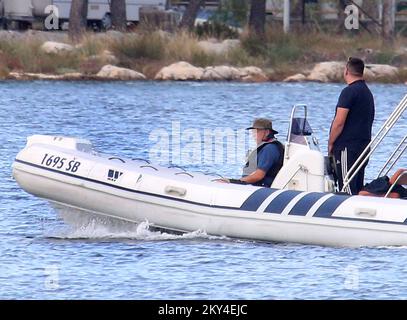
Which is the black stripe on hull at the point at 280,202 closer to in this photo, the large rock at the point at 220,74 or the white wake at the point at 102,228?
the white wake at the point at 102,228

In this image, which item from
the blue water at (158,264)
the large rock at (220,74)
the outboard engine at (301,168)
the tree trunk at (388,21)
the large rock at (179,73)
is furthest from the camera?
the tree trunk at (388,21)

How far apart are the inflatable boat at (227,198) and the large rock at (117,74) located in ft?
97.4

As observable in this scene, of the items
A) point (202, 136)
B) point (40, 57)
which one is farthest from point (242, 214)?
point (40, 57)

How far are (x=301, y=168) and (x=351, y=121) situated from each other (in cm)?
70

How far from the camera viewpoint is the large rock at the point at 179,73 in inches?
1896

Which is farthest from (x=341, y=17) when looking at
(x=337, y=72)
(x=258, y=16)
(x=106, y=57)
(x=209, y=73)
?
(x=106, y=57)

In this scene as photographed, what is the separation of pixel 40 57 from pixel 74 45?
5.38 feet

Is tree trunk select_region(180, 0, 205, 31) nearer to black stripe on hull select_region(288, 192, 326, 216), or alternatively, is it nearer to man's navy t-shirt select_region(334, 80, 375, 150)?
man's navy t-shirt select_region(334, 80, 375, 150)

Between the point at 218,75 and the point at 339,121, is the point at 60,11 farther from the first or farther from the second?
the point at 339,121


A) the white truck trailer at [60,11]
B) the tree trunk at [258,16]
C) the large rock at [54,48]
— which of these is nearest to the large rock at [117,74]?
the large rock at [54,48]

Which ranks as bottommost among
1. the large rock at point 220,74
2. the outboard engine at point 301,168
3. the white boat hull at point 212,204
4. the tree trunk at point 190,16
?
the large rock at point 220,74

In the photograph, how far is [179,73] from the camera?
48125 millimetres

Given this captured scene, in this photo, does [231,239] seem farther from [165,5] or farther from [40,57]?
[165,5]

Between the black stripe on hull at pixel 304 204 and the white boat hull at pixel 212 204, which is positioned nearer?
the white boat hull at pixel 212 204
